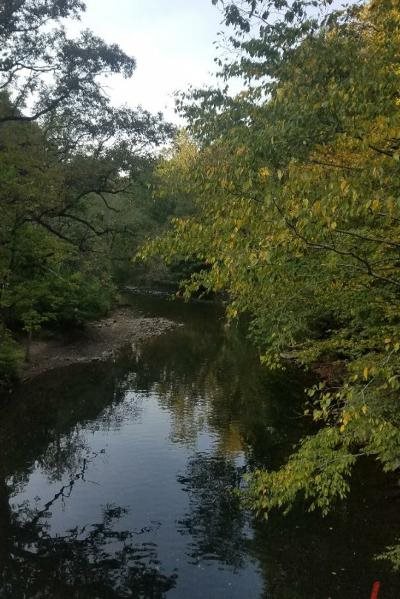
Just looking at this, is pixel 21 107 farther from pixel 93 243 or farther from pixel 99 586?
pixel 99 586

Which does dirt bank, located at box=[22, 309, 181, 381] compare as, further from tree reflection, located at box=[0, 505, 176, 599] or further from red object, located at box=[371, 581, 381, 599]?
red object, located at box=[371, 581, 381, 599]

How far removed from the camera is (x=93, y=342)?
32.9 meters

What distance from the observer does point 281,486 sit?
764 cm

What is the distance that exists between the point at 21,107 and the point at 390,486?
2026cm

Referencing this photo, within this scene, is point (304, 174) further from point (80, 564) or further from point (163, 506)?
point (163, 506)

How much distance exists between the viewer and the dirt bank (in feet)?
89.1

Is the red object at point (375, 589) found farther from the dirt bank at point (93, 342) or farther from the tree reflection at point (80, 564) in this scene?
the dirt bank at point (93, 342)

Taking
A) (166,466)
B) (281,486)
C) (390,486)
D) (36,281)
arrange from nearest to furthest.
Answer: (281,486) → (390,486) → (166,466) → (36,281)

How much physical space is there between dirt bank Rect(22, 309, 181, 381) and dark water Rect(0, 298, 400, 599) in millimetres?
3760

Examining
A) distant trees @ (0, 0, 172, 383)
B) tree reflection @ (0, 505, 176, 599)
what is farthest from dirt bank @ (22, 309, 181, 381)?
tree reflection @ (0, 505, 176, 599)

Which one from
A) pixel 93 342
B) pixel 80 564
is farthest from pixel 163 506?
pixel 93 342

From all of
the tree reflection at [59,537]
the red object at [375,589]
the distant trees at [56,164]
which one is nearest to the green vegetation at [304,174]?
the red object at [375,589]

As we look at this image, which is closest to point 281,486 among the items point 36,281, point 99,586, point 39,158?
point 99,586

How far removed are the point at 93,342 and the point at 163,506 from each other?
20741mm
